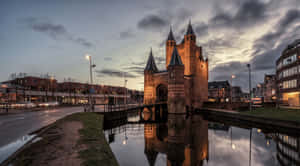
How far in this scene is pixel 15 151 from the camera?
7.07 meters

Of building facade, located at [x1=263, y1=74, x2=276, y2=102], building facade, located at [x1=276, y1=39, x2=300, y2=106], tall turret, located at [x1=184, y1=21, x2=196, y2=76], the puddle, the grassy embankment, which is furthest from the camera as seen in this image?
building facade, located at [x1=263, y1=74, x2=276, y2=102]

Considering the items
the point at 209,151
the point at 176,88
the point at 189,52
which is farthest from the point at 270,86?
the point at 209,151

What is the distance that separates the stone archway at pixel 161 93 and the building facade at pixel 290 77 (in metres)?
32.9

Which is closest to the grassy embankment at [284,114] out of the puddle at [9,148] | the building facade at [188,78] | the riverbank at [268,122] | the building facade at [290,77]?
the riverbank at [268,122]

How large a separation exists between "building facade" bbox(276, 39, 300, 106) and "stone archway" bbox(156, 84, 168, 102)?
32.9m

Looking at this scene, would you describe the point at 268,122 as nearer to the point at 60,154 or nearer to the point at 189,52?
the point at 60,154

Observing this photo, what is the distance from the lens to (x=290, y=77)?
44844 mm

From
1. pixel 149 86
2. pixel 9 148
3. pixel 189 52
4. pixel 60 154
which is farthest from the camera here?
pixel 149 86

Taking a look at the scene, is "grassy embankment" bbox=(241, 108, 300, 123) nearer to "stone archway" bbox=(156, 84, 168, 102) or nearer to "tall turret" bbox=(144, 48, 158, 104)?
"stone archway" bbox=(156, 84, 168, 102)

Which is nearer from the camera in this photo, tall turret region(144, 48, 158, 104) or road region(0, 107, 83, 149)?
road region(0, 107, 83, 149)

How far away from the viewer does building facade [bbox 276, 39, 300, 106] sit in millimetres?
42000

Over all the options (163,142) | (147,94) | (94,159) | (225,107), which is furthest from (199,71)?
(94,159)

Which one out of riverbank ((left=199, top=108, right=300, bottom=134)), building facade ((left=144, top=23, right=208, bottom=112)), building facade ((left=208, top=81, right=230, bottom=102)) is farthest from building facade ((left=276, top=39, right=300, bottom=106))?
building facade ((left=208, top=81, right=230, bottom=102))

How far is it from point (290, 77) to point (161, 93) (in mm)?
39955
